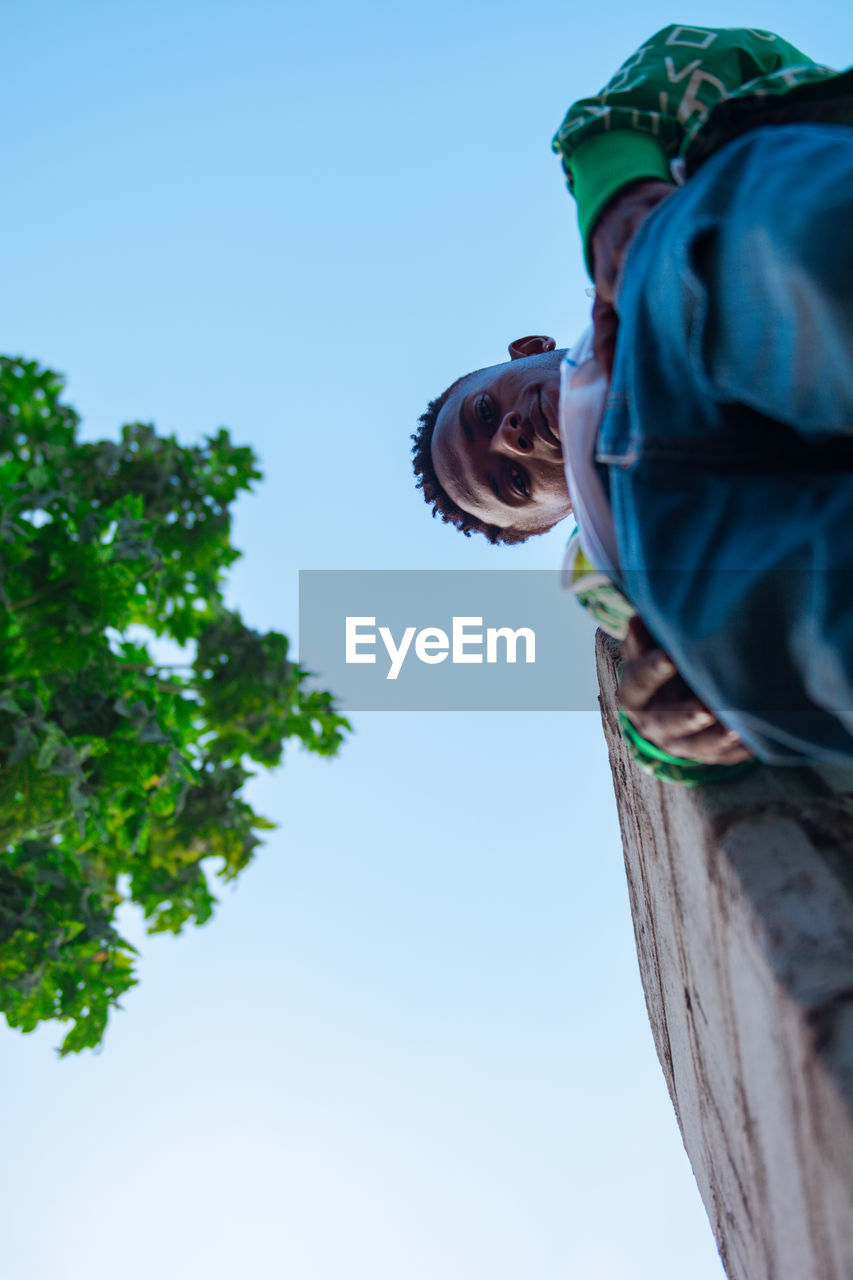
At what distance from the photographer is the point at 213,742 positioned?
393 centimetres

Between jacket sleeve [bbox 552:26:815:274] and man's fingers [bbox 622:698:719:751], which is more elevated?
jacket sleeve [bbox 552:26:815:274]

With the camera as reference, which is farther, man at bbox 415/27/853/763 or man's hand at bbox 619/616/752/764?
man's hand at bbox 619/616/752/764

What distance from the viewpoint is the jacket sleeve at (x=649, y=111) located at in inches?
47.6

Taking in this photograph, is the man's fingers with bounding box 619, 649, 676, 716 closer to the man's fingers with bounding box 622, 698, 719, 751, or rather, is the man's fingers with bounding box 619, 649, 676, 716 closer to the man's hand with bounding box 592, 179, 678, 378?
the man's fingers with bounding box 622, 698, 719, 751

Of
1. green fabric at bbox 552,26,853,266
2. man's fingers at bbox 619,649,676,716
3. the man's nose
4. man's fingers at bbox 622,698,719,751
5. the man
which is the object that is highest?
the man's nose

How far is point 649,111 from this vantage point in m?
1.22

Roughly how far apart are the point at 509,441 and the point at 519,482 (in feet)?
0.47

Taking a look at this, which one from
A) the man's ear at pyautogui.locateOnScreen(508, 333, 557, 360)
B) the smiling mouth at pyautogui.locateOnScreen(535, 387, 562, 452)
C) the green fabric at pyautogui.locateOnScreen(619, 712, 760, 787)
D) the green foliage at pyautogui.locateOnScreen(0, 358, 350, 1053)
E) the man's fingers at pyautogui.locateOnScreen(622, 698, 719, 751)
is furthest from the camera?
the green foliage at pyautogui.locateOnScreen(0, 358, 350, 1053)

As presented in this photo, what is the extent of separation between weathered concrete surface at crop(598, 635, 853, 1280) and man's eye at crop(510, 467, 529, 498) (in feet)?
3.17

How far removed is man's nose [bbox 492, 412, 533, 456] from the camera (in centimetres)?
213

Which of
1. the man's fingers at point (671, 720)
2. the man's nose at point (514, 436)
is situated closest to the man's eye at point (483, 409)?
the man's nose at point (514, 436)

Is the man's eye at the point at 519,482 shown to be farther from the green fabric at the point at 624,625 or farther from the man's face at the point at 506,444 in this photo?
the green fabric at the point at 624,625

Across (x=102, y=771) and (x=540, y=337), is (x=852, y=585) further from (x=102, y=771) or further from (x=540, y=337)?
(x=102, y=771)

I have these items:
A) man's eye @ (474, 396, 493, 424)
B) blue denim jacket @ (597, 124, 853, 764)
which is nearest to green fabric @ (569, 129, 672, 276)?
blue denim jacket @ (597, 124, 853, 764)
